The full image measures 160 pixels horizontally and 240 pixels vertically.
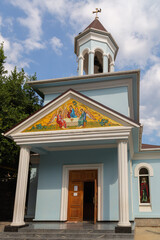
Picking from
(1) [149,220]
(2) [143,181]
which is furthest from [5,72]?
(1) [149,220]

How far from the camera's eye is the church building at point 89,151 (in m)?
9.88

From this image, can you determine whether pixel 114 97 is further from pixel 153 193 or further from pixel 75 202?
pixel 153 193

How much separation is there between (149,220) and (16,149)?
28.8 feet

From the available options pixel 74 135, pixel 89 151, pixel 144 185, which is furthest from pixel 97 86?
pixel 144 185

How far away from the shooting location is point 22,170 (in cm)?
1027

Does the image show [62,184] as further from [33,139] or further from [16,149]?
[16,149]

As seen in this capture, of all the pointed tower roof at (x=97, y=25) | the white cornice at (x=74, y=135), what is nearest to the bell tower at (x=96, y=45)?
the pointed tower roof at (x=97, y=25)

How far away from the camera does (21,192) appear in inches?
392

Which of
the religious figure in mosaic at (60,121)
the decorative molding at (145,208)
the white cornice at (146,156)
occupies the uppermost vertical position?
the religious figure in mosaic at (60,121)

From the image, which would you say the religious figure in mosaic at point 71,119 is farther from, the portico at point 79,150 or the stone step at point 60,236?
the stone step at point 60,236

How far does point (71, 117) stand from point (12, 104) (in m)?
6.44

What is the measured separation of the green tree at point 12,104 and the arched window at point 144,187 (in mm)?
7788

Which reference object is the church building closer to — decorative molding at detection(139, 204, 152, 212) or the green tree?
decorative molding at detection(139, 204, 152, 212)

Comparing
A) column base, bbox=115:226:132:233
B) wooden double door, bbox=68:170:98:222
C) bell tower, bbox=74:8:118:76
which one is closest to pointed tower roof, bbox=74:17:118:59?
bell tower, bbox=74:8:118:76
